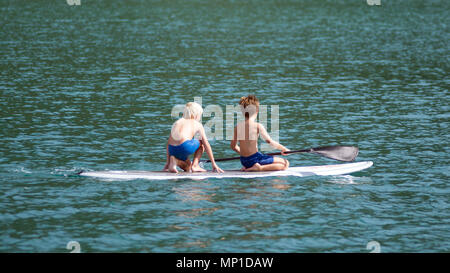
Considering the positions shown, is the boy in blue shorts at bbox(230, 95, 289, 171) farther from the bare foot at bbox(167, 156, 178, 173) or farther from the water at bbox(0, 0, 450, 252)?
the bare foot at bbox(167, 156, 178, 173)

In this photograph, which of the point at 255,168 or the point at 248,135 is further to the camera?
the point at 255,168

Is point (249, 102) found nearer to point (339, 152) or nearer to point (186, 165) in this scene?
point (186, 165)

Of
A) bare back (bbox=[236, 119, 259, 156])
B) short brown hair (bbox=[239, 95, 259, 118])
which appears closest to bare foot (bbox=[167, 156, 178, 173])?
bare back (bbox=[236, 119, 259, 156])

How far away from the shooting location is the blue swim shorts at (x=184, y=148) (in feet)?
61.0

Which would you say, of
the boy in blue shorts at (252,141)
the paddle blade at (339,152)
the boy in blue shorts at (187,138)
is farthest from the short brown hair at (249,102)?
the paddle blade at (339,152)

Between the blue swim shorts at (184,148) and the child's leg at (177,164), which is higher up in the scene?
the blue swim shorts at (184,148)

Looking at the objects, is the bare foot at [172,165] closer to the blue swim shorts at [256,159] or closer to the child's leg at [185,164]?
the child's leg at [185,164]

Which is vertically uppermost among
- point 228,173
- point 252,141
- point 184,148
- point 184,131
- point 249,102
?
point 249,102

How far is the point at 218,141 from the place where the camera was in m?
25.3

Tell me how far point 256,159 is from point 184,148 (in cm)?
199

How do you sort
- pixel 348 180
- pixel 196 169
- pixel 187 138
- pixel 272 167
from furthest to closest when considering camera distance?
pixel 348 180
pixel 272 167
pixel 196 169
pixel 187 138

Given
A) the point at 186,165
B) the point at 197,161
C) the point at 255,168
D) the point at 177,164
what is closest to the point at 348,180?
the point at 255,168

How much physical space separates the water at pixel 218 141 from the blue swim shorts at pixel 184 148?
0.77 m
